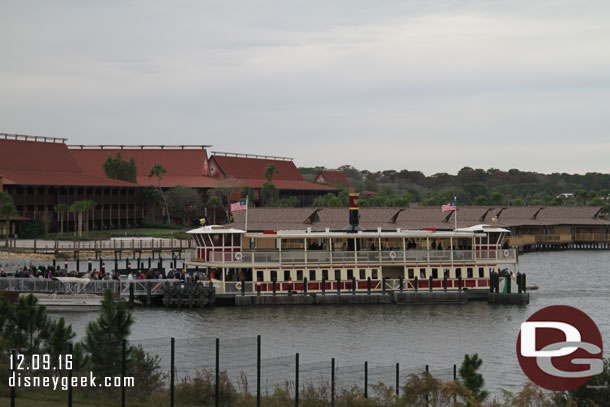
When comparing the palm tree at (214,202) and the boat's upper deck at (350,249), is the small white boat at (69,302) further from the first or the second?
the palm tree at (214,202)

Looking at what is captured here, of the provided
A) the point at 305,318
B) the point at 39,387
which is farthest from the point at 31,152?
the point at 39,387

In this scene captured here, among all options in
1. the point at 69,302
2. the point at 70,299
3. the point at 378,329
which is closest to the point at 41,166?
the point at 70,299

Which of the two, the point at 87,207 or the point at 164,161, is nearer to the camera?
the point at 87,207

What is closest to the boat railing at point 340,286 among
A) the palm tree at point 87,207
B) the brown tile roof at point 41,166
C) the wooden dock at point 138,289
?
the wooden dock at point 138,289

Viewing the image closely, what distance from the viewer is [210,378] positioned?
2712 centimetres

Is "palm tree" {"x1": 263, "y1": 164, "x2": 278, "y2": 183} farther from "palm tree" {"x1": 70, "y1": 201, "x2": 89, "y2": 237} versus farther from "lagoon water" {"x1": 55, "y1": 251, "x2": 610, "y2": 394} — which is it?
"lagoon water" {"x1": 55, "y1": 251, "x2": 610, "y2": 394}

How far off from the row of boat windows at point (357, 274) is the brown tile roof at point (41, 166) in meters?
70.8

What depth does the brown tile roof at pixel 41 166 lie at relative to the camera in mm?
128000

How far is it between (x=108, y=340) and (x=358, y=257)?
36.1 m

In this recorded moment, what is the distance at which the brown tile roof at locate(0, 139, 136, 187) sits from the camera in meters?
128

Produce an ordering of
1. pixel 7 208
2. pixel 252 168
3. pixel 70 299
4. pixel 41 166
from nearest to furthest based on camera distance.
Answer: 1. pixel 70 299
2. pixel 7 208
3. pixel 41 166
4. pixel 252 168

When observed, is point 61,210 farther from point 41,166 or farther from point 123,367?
point 123,367

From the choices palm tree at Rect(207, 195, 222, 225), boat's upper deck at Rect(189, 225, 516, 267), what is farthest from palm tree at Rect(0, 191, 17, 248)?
boat's upper deck at Rect(189, 225, 516, 267)

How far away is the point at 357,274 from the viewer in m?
61.2
